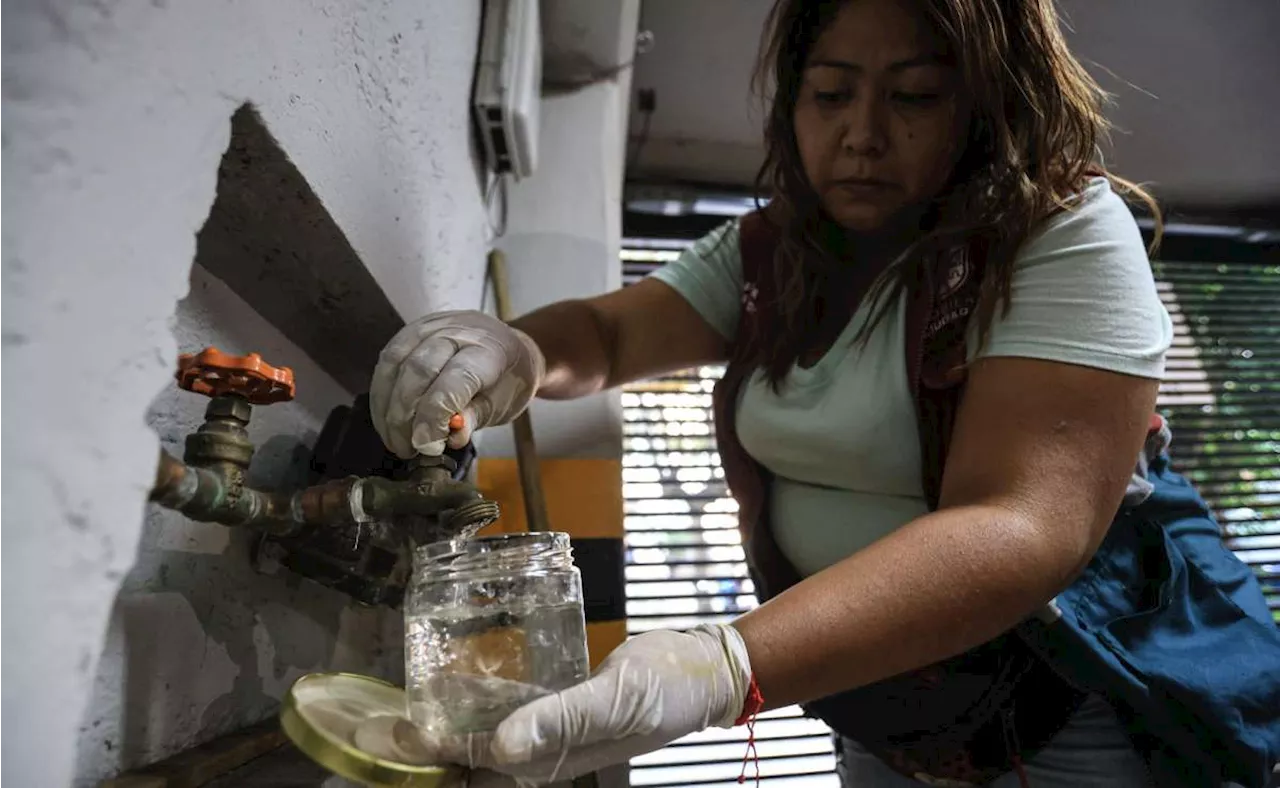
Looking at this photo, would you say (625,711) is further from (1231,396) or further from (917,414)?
(1231,396)

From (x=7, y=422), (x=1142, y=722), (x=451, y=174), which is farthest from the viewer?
(x=451, y=174)

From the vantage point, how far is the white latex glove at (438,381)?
26.5 inches

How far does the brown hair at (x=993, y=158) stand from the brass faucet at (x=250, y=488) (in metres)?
0.46

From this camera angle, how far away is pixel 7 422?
0.98ft

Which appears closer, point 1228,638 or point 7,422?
point 7,422

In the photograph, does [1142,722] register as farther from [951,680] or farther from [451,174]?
[451,174]

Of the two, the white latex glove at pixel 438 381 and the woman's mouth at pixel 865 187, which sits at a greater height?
the woman's mouth at pixel 865 187

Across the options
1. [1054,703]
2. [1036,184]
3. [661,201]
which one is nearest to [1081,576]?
[1054,703]

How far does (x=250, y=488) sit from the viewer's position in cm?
58

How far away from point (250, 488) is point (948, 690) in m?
0.71

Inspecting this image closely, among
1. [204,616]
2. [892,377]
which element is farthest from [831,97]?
[204,616]

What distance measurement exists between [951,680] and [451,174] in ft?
3.03

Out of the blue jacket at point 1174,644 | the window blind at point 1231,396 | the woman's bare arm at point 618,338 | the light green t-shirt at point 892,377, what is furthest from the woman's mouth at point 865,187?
the window blind at point 1231,396

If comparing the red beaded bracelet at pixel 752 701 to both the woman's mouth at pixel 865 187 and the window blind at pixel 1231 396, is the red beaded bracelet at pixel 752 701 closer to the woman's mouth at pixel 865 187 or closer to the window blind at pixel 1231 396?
the woman's mouth at pixel 865 187
